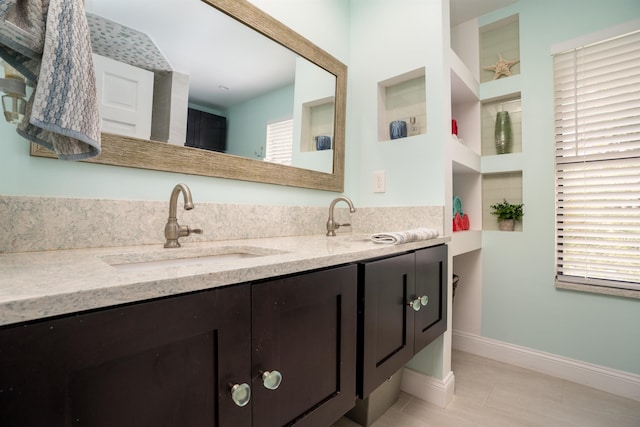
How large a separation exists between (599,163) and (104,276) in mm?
2447

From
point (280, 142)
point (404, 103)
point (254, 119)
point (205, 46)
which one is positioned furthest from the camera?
point (404, 103)

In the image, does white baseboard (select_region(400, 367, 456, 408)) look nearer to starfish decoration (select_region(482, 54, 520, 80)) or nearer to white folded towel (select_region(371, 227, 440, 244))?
white folded towel (select_region(371, 227, 440, 244))

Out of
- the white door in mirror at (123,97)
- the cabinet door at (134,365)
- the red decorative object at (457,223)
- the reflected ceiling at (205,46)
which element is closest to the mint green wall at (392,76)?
the red decorative object at (457,223)

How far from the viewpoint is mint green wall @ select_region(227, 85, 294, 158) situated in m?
1.26

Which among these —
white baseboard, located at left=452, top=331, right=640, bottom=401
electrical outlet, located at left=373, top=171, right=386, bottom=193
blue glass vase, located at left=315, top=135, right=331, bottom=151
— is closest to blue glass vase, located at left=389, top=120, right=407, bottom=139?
electrical outlet, located at left=373, top=171, right=386, bottom=193

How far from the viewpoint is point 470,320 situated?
2.18 meters

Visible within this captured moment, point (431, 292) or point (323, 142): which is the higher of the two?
point (323, 142)

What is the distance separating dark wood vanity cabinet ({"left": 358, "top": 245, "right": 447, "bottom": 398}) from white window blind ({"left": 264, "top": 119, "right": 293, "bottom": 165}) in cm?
74

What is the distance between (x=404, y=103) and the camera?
1807 millimetres

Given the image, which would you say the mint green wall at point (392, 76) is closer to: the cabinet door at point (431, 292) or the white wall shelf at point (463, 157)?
the white wall shelf at point (463, 157)

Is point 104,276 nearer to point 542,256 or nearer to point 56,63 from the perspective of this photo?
point 56,63

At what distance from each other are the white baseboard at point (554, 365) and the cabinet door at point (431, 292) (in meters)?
0.84

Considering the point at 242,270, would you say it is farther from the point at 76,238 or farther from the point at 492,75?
the point at 492,75

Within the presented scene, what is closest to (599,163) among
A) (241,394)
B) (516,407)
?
(516,407)
